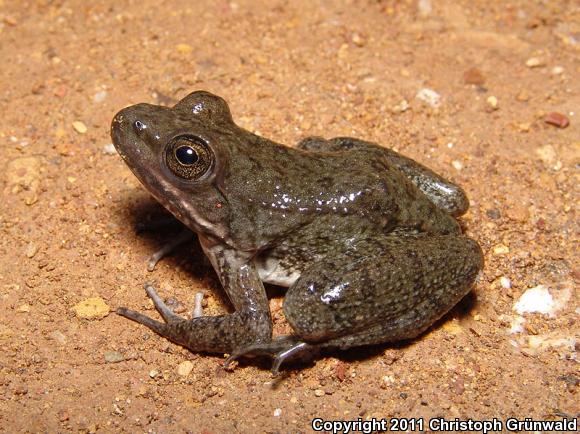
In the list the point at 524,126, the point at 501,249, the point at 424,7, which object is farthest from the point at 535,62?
the point at 501,249

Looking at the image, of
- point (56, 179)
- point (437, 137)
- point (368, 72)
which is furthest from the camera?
point (368, 72)

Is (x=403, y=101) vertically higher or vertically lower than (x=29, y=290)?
higher

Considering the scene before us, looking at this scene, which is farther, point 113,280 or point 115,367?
point 113,280

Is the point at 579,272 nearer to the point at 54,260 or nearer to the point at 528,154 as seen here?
the point at 528,154

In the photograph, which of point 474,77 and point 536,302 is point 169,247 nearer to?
point 536,302

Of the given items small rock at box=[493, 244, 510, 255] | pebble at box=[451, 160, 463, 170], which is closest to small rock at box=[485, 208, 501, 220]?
small rock at box=[493, 244, 510, 255]

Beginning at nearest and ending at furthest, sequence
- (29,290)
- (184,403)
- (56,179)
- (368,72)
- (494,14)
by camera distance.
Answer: (184,403) → (29,290) → (56,179) → (368,72) → (494,14)

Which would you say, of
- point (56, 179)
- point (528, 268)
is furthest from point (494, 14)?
point (56, 179)
